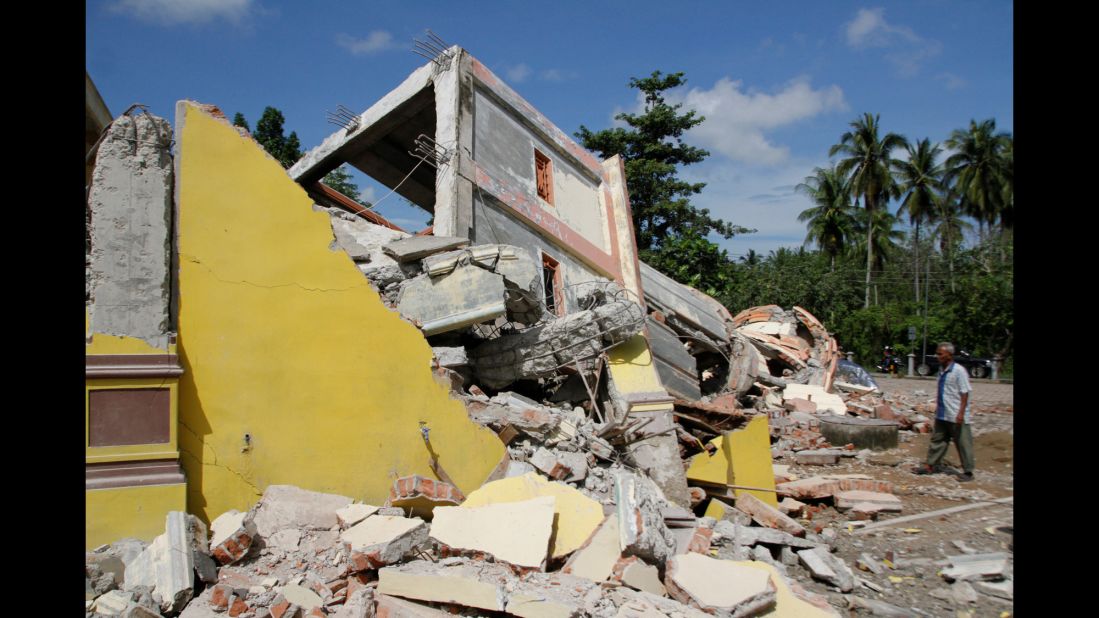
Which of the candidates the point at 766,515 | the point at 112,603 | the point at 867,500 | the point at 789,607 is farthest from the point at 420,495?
the point at 867,500

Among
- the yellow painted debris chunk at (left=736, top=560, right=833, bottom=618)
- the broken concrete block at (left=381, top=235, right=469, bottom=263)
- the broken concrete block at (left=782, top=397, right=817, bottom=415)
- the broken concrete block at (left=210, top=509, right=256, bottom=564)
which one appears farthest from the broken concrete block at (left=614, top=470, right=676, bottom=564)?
the broken concrete block at (left=782, top=397, right=817, bottom=415)

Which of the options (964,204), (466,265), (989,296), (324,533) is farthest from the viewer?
(964,204)

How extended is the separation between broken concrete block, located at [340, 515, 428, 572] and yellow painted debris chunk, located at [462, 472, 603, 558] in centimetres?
75

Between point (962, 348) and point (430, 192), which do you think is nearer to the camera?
point (430, 192)

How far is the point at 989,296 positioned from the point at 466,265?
27524mm

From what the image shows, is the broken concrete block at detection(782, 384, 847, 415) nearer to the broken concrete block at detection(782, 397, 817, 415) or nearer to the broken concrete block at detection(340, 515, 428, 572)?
the broken concrete block at detection(782, 397, 817, 415)

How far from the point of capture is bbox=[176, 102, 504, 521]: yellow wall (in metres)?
4.52

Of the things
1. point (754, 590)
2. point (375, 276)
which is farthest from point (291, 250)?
point (754, 590)

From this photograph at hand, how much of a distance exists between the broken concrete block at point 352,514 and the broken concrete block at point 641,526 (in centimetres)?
173

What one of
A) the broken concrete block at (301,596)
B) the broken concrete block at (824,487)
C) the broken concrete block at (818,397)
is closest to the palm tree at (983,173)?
the broken concrete block at (818,397)

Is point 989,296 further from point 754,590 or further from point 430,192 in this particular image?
point 754,590

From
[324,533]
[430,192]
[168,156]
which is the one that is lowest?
[324,533]

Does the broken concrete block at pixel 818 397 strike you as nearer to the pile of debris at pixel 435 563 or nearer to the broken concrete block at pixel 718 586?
the pile of debris at pixel 435 563

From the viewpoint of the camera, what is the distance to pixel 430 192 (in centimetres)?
1366
